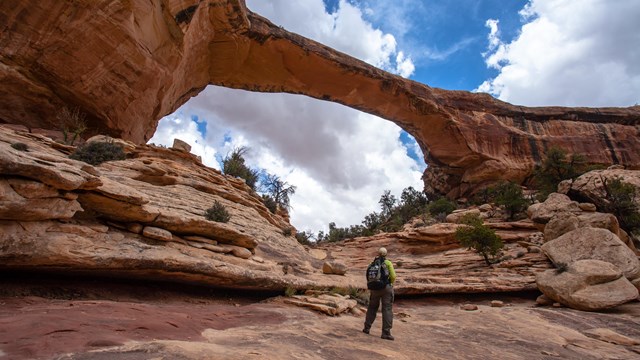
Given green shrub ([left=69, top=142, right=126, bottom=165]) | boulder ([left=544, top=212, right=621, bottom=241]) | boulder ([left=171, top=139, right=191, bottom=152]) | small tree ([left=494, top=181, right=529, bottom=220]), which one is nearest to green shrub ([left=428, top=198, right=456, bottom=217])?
small tree ([left=494, top=181, right=529, bottom=220])

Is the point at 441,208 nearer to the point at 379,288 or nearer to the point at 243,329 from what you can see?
the point at 379,288

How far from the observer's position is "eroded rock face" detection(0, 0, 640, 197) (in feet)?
41.8

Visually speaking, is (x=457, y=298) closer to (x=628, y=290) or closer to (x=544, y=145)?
(x=628, y=290)

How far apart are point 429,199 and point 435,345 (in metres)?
34.4

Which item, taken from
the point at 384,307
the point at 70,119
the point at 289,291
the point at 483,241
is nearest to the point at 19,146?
the point at 289,291

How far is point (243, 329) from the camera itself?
192 inches

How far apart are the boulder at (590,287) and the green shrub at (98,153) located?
1568 cm

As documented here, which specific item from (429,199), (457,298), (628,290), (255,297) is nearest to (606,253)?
(628,290)

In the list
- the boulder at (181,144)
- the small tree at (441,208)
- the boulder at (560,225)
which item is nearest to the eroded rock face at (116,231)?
the boulder at (181,144)

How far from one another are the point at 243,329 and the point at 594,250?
13.6 m

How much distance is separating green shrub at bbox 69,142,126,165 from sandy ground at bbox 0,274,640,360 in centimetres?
603

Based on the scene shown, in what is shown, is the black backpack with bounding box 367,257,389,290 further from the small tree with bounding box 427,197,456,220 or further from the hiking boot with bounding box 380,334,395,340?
the small tree with bounding box 427,197,456,220

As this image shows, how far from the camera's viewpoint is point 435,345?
5660 mm

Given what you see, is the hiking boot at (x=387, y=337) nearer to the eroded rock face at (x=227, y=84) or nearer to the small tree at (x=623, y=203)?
the eroded rock face at (x=227, y=84)
